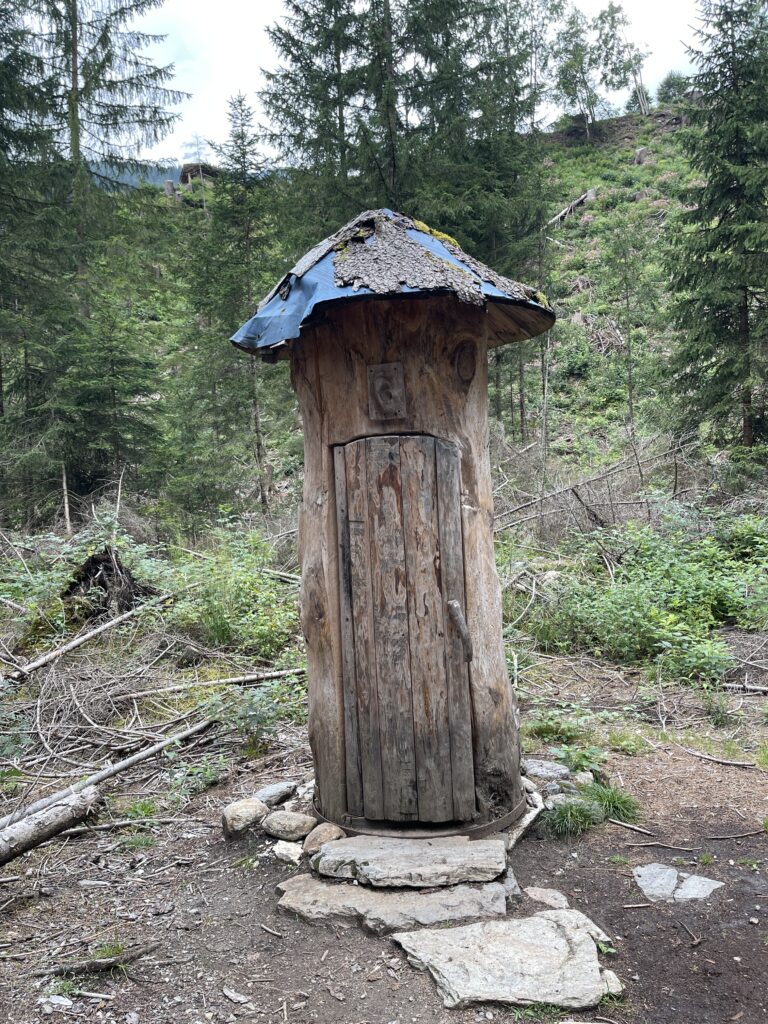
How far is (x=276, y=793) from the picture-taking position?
4.10 m

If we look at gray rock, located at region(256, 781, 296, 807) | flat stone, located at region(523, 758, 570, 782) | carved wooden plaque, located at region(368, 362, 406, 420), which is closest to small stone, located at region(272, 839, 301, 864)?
gray rock, located at region(256, 781, 296, 807)

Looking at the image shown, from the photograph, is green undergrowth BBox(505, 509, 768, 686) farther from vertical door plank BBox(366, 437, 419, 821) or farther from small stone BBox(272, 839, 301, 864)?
small stone BBox(272, 839, 301, 864)

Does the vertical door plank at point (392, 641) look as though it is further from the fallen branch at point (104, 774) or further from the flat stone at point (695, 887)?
the fallen branch at point (104, 774)

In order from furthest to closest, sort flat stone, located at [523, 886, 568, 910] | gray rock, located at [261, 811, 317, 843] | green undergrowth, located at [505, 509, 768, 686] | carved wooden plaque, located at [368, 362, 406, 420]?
green undergrowth, located at [505, 509, 768, 686]
gray rock, located at [261, 811, 317, 843]
carved wooden plaque, located at [368, 362, 406, 420]
flat stone, located at [523, 886, 568, 910]

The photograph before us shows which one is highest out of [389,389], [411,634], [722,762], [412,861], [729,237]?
[729,237]

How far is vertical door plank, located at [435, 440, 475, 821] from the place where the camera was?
3443 mm

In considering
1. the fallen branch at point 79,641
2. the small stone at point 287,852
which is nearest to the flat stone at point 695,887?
the small stone at point 287,852

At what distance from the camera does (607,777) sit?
4.21 meters

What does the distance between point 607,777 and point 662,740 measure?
80 cm

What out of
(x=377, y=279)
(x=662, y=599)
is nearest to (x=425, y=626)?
(x=377, y=279)

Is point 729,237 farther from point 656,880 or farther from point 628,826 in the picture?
point 656,880

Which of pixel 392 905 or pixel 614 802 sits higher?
pixel 392 905

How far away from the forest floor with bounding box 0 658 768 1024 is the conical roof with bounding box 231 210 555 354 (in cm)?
257

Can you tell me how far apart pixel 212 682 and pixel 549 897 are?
3.41 meters
